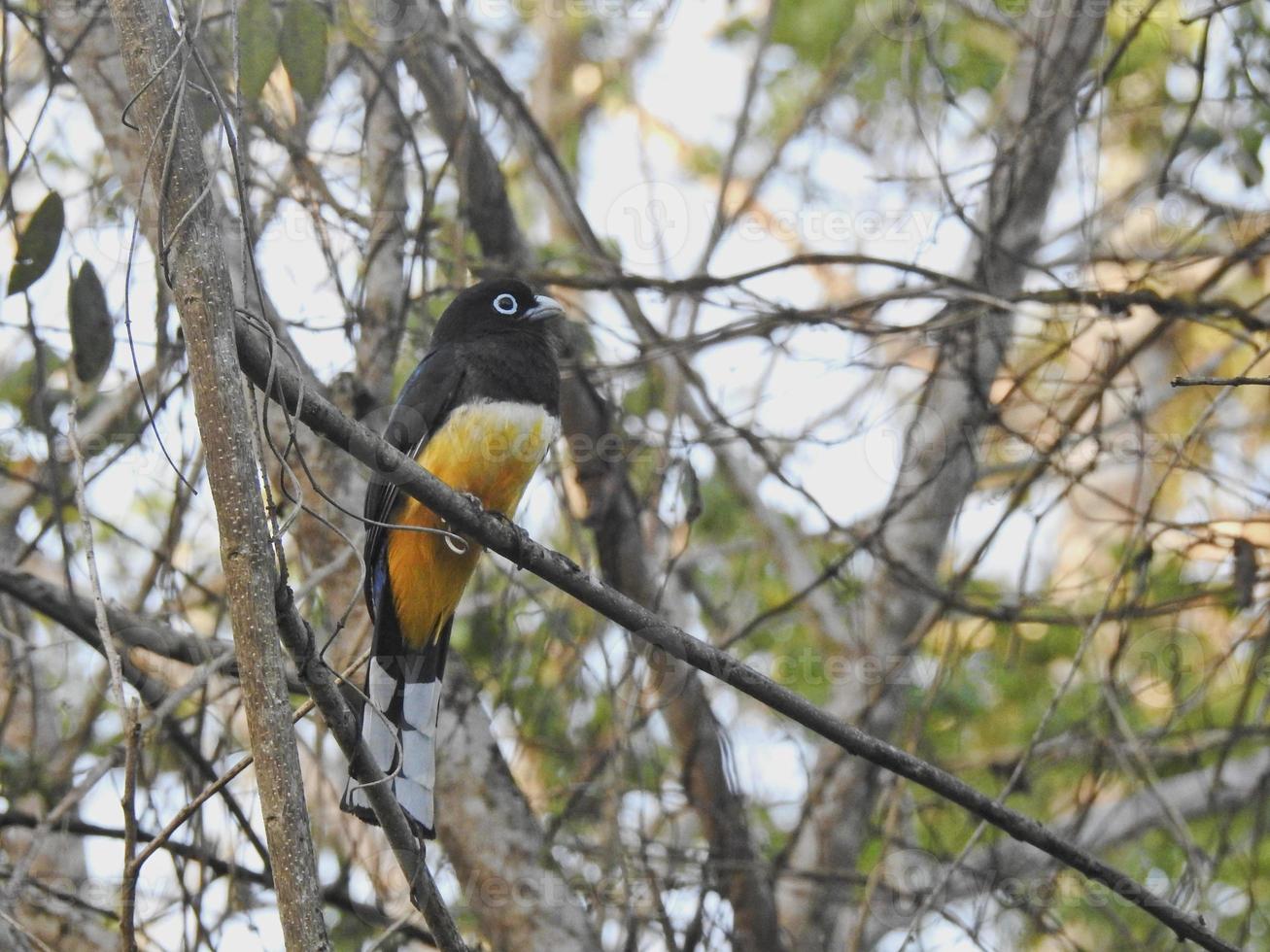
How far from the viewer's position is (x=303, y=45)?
3.52 meters

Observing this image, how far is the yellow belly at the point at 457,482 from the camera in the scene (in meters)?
3.97

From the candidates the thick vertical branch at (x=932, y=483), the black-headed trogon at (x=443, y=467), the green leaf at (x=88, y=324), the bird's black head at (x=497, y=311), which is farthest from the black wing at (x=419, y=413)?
the thick vertical branch at (x=932, y=483)

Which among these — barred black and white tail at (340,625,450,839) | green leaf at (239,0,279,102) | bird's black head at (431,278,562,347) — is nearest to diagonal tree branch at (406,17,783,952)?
bird's black head at (431,278,562,347)

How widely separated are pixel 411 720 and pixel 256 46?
1738 mm

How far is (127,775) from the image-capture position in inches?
82.7

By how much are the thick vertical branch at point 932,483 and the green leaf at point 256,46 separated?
2476 millimetres

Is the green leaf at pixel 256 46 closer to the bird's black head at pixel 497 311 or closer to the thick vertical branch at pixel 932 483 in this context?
the bird's black head at pixel 497 311

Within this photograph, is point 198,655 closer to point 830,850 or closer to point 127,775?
point 127,775

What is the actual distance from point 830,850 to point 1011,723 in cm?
283

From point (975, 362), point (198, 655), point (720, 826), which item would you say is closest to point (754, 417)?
point (975, 362)

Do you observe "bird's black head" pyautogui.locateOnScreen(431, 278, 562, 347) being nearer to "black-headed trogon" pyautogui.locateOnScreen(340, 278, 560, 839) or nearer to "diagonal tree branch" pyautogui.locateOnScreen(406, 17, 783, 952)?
"black-headed trogon" pyautogui.locateOnScreen(340, 278, 560, 839)

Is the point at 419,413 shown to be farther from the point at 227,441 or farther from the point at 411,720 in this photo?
the point at 227,441

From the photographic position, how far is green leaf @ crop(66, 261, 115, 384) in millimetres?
3715

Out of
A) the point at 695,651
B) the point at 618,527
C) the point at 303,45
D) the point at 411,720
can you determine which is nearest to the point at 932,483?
the point at 618,527
